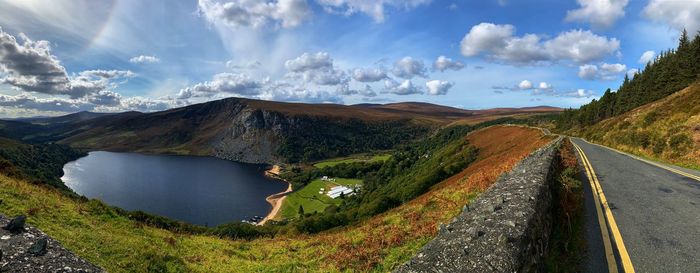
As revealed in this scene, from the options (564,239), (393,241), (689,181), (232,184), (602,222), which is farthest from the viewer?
(232,184)

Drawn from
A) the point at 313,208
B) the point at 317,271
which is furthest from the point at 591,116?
the point at 317,271

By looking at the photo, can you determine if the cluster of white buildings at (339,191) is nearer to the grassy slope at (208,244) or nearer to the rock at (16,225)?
the grassy slope at (208,244)

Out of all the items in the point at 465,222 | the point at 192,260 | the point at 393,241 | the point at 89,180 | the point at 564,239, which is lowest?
the point at 89,180

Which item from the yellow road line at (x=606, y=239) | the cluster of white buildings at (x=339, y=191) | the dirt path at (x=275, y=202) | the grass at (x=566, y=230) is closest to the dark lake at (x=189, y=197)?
the dirt path at (x=275, y=202)

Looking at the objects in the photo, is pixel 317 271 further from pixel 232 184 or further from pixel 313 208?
pixel 232 184

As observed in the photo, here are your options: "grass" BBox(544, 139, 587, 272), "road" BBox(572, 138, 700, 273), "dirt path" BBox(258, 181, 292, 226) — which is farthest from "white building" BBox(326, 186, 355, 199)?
"grass" BBox(544, 139, 587, 272)

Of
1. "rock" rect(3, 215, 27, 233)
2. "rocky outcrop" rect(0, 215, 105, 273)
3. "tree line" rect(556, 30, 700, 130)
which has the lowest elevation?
"rocky outcrop" rect(0, 215, 105, 273)

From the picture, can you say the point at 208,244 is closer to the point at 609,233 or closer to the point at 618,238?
the point at 609,233

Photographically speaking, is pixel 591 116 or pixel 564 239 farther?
pixel 591 116

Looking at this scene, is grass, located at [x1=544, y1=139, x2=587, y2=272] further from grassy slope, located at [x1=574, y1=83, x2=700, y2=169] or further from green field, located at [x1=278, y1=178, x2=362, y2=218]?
green field, located at [x1=278, y1=178, x2=362, y2=218]
